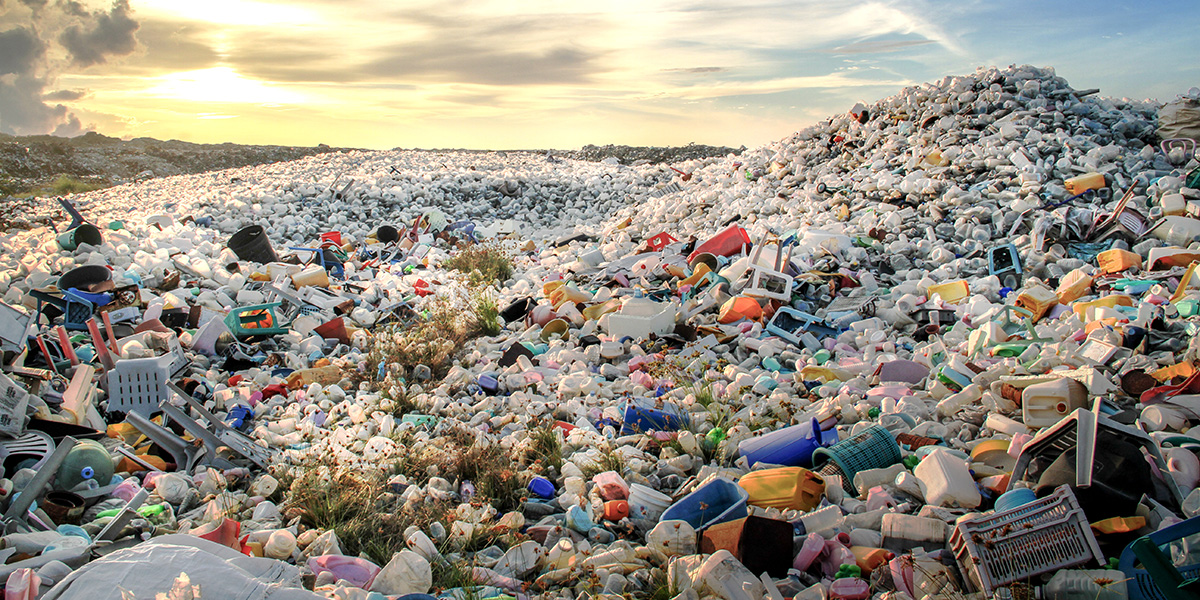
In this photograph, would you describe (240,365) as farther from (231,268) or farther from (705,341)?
(705,341)

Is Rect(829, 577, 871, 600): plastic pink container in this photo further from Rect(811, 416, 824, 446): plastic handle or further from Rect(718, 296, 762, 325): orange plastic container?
Rect(718, 296, 762, 325): orange plastic container

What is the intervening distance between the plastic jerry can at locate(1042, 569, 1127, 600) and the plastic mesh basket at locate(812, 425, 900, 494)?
0.88 m

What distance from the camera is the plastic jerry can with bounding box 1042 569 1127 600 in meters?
2.03

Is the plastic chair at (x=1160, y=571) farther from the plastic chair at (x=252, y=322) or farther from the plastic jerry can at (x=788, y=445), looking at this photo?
the plastic chair at (x=252, y=322)

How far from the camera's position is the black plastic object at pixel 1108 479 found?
236 cm

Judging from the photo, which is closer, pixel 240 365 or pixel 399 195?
pixel 240 365

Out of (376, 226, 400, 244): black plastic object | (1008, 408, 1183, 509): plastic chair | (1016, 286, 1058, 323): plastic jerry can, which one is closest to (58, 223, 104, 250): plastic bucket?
(376, 226, 400, 244): black plastic object

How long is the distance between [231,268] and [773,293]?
5604 millimetres

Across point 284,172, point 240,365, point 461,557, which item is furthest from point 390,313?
point 284,172

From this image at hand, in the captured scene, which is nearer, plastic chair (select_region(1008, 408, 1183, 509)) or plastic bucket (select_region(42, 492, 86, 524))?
plastic chair (select_region(1008, 408, 1183, 509))

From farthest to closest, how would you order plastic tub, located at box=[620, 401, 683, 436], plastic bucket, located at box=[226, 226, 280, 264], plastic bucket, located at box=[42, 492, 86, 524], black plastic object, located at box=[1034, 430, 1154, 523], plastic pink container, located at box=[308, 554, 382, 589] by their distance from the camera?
plastic bucket, located at box=[226, 226, 280, 264] < plastic tub, located at box=[620, 401, 683, 436] < plastic bucket, located at box=[42, 492, 86, 524] < plastic pink container, located at box=[308, 554, 382, 589] < black plastic object, located at box=[1034, 430, 1154, 523]

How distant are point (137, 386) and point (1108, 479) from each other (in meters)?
4.80

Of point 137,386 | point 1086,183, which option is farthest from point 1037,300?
point 137,386

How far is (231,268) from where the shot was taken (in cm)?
700
